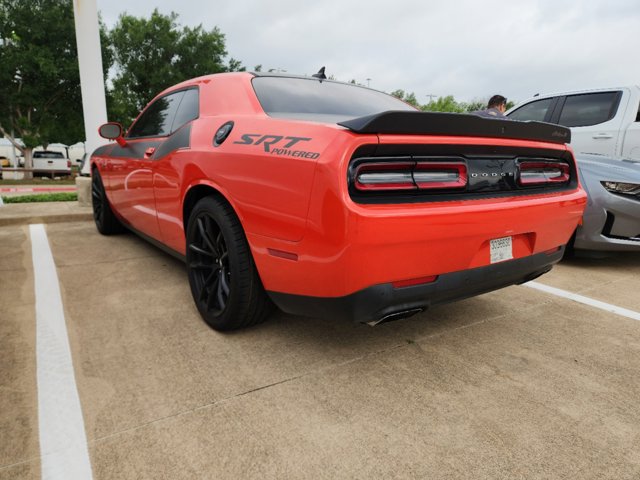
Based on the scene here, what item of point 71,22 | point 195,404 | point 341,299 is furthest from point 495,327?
point 71,22

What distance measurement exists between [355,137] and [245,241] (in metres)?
0.84

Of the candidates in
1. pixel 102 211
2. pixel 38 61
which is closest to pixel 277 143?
pixel 102 211

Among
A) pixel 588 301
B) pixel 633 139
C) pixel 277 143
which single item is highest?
pixel 633 139

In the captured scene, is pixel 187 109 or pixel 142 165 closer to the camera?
pixel 187 109

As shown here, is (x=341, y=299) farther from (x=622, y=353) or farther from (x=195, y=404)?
(x=622, y=353)

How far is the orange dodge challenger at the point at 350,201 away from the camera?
167 centimetres

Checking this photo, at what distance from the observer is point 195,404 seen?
1778mm

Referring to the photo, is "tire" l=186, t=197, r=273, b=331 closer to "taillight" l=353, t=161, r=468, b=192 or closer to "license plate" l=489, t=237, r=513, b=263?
"taillight" l=353, t=161, r=468, b=192

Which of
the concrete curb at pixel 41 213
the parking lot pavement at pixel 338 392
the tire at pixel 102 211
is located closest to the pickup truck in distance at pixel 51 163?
the concrete curb at pixel 41 213

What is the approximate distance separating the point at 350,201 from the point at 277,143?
49 cm

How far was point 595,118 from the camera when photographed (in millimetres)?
5805

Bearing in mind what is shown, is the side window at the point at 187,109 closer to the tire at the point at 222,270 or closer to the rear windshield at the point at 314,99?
the rear windshield at the point at 314,99

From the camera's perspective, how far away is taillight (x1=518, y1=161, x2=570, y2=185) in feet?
7.22

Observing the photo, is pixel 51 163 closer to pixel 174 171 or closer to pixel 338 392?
pixel 174 171
